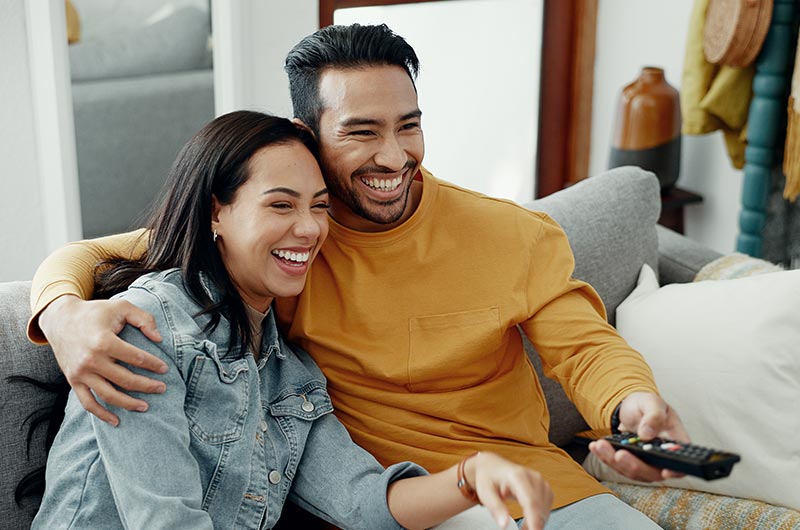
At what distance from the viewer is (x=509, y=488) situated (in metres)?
1.10

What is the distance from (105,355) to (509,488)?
0.51 m

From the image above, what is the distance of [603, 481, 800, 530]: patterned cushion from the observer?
1513 mm

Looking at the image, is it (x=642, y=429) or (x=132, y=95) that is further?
(x=132, y=95)

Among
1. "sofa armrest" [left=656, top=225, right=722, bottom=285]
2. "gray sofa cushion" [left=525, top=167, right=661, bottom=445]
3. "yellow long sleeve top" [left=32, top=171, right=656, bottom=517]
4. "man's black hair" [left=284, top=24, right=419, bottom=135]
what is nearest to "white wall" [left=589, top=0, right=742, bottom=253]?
"sofa armrest" [left=656, top=225, right=722, bottom=285]

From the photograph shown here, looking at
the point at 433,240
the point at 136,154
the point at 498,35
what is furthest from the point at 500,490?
the point at 498,35

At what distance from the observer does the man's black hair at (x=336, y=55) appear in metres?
1.45

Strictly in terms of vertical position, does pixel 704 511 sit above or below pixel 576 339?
below

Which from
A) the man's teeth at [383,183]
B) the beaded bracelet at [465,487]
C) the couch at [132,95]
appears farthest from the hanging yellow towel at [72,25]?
the beaded bracelet at [465,487]

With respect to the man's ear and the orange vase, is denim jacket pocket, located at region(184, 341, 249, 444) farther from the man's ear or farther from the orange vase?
the orange vase

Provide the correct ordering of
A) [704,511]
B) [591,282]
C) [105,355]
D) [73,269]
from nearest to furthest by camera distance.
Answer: [105,355] → [73,269] → [704,511] → [591,282]

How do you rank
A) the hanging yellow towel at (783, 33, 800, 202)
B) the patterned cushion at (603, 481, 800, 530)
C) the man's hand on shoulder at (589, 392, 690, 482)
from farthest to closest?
the hanging yellow towel at (783, 33, 800, 202) < the patterned cushion at (603, 481, 800, 530) < the man's hand on shoulder at (589, 392, 690, 482)

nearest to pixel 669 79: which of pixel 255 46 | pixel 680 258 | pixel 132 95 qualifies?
pixel 680 258

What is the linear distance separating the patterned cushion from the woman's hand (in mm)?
558

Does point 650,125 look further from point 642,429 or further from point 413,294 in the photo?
point 642,429
